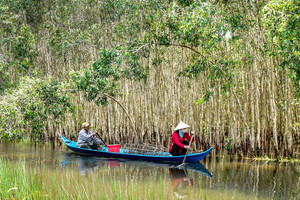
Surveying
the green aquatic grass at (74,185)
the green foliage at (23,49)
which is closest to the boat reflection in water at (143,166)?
the green aquatic grass at (74,185)

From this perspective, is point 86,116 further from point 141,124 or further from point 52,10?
point 52,10

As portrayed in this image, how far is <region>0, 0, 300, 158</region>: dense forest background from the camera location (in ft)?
29.7

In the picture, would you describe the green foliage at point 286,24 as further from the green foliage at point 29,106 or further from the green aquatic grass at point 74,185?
the green foliage at point 29,106

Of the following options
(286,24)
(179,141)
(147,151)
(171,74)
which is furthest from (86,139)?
(286,24)

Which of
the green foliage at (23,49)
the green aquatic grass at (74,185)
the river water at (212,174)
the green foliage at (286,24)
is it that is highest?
the green foliage at (23,49)

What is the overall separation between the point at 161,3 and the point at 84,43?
19.2 ft

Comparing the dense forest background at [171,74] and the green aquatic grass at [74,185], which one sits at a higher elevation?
the dense forest background at [171,74]

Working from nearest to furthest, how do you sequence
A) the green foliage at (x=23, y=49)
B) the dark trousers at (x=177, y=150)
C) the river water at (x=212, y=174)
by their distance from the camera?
the river water at (x=212, y=174) → the dark trousers at (x=177, y=150) → the green foliage at (x=23, y=49)

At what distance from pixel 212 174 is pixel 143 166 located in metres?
2.27

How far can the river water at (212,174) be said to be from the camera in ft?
20.3

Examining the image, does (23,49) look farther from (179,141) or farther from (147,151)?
(179,141)

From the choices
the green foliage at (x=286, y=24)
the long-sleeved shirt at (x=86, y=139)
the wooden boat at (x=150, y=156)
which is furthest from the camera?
the long-sleeved shirt at (x=86, y=139)

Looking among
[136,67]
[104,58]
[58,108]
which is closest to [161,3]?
[136,67]

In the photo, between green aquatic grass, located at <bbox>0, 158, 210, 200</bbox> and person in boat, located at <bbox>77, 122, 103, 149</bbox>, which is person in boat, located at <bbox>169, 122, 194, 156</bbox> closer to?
green aquatic grass, located at <bbox>0, 158, 210, 200</bbox>
